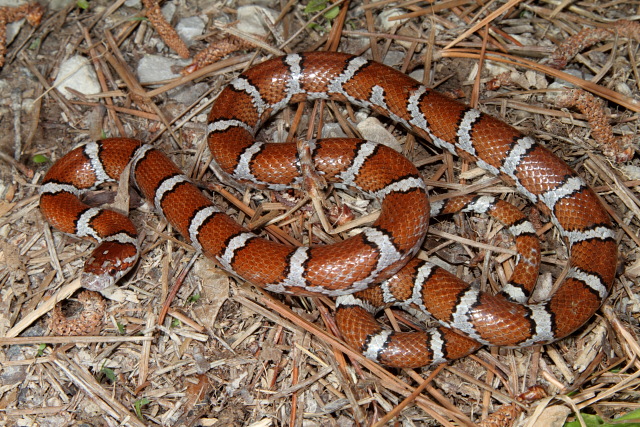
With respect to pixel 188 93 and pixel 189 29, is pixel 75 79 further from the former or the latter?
pixel 189 29

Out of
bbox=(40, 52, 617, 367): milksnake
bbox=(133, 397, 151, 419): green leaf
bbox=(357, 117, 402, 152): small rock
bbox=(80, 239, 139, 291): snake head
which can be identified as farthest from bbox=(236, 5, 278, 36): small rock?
bbox=(133, 397, 151, 419): green leaf

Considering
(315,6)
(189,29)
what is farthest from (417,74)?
(189,29)

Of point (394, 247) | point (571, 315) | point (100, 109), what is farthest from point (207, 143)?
point (571, 315)

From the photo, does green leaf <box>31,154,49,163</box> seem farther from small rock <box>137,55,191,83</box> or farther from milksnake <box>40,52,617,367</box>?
small rock <box>137,55,191,83</box>

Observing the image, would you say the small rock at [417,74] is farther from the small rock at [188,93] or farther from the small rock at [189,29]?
the small rock at [189,29]

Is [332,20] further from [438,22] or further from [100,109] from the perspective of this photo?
[100,109]

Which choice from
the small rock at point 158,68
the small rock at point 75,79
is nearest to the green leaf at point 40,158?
the small rock at point 75,79
